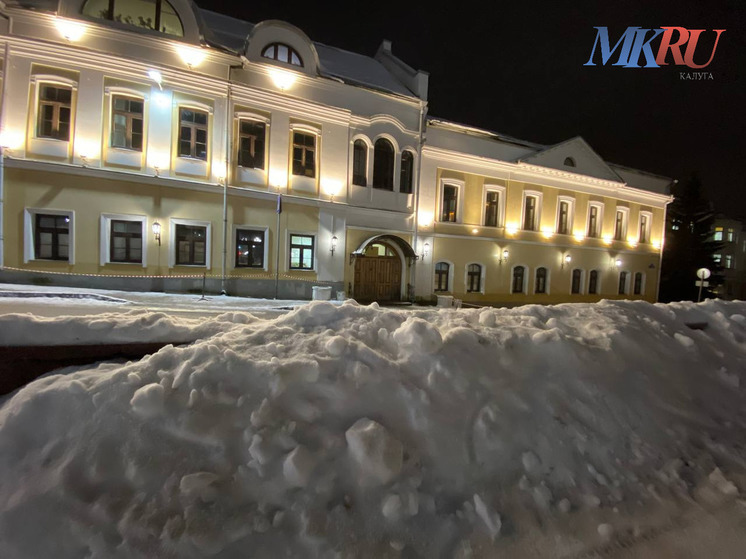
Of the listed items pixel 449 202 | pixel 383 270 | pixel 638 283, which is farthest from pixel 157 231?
pixel 638 283

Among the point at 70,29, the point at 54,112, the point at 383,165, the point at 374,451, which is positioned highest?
the point at 70,29

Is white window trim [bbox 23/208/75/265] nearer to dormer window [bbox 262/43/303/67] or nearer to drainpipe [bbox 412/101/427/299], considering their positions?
dormer window [bbox 262/43/303/67]

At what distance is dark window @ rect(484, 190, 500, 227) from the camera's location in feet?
78.8

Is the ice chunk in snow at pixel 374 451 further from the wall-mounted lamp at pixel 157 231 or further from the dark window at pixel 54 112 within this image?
the dark window at pixel 54 112

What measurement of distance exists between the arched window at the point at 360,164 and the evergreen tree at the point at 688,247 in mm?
33771

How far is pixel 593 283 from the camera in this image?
92.7 ft

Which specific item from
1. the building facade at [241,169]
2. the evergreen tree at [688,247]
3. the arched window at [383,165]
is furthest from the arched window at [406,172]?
the evergreen tree at [688,247]

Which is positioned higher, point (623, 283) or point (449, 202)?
point (449, 202)

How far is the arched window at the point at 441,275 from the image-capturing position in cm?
2247

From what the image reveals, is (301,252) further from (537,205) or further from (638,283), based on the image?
(638,283)

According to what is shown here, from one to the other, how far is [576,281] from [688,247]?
19541 mm

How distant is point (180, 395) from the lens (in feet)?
11.3

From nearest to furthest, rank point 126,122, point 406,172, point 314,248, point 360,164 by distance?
1. point 126,122
2. point 314,248
3. point 360,164
4. point 406,172

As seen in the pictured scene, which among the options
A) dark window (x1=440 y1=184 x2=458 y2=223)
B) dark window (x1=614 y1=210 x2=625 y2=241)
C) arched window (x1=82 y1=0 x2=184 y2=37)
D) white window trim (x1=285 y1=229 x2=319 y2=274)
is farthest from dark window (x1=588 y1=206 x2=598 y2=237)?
arched window (x1=82 y1=0 x2=184 y2=37)
